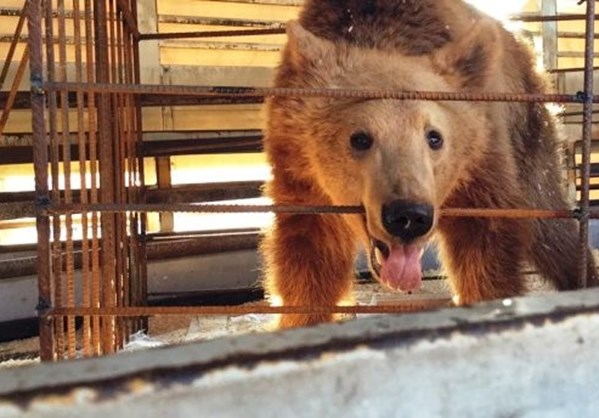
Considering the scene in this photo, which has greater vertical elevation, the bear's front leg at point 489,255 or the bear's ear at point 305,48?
the bear's ear at point 305,48

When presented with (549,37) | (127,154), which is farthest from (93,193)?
(549,37)

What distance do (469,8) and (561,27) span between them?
7.01 m

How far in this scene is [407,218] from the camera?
8.65 ft

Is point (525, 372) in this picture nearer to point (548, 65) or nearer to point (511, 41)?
point (511, 41)

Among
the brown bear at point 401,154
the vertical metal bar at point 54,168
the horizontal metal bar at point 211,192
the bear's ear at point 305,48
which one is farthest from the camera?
the horizontal metal bar at point 211,192

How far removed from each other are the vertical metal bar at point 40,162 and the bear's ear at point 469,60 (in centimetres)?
166

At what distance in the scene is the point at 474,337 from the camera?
1.22m

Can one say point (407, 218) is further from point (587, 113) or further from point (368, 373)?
point (368, 373)

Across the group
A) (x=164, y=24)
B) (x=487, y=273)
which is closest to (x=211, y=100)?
(x=164, y=24)

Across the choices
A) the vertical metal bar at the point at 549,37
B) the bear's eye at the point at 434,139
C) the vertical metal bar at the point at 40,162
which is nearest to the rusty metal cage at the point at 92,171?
the vertical metal bar at the point at 40,162

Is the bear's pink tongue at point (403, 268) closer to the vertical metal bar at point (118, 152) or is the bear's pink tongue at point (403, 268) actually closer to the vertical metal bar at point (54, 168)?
the vertical metal bar at point (54, 168)

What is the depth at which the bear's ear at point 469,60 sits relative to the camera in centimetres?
338

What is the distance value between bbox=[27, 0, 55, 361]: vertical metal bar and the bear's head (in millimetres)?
1082

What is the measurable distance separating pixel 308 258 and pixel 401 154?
3.55ft
